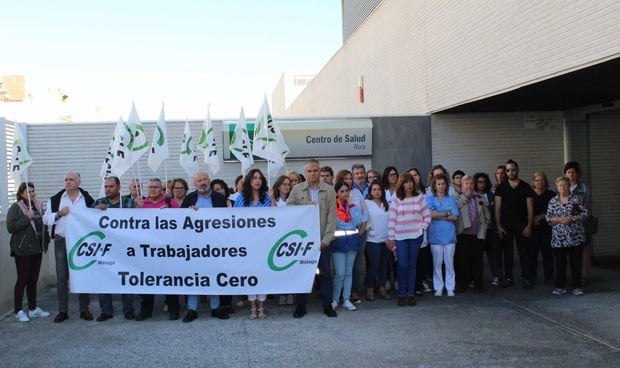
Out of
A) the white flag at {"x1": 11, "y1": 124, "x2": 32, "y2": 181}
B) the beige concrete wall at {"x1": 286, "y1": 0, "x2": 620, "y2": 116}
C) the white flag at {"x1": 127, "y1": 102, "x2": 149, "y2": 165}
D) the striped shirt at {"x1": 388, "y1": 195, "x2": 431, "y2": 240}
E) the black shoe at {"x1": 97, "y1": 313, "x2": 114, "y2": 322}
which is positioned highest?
the beige concrete wall at {"x1": 286, "y1": 0, "x2": 620, "y2": 116}

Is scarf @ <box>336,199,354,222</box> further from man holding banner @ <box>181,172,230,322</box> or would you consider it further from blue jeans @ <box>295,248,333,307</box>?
man holding banner @ <box>181,172,230,322</box>

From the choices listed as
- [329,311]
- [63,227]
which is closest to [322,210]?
[329,311]

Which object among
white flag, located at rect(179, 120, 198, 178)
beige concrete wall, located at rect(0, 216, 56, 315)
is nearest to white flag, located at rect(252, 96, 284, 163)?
white flag, located at rect(179, 120, 198, 178)

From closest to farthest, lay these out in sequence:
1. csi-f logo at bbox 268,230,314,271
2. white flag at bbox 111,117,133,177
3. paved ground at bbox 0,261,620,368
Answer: paved ground at bbox 0,261,620,368, csi-f logo at bbox 268,230,314,271, white flag at bbox 111,117,133,177

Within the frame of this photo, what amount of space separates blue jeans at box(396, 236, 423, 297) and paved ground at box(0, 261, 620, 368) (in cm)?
32

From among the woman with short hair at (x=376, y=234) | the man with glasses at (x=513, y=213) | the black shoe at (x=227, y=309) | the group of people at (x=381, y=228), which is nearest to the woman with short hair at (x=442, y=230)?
the group of people at (x=381, y=228)

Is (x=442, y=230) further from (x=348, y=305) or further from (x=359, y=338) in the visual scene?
(x=359, y=338)

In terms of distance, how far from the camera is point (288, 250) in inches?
297

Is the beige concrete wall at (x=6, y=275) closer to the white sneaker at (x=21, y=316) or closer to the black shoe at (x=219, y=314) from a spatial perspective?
the white sneaker at (x=21, y=316)

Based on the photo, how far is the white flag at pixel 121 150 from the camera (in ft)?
26.9

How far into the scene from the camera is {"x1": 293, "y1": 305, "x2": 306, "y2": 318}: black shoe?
7.55 m

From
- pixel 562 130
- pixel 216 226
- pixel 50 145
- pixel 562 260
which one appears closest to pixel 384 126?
pixel 562 130

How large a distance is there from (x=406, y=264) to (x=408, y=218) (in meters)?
0.65

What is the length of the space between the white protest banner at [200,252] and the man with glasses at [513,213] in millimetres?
3449
